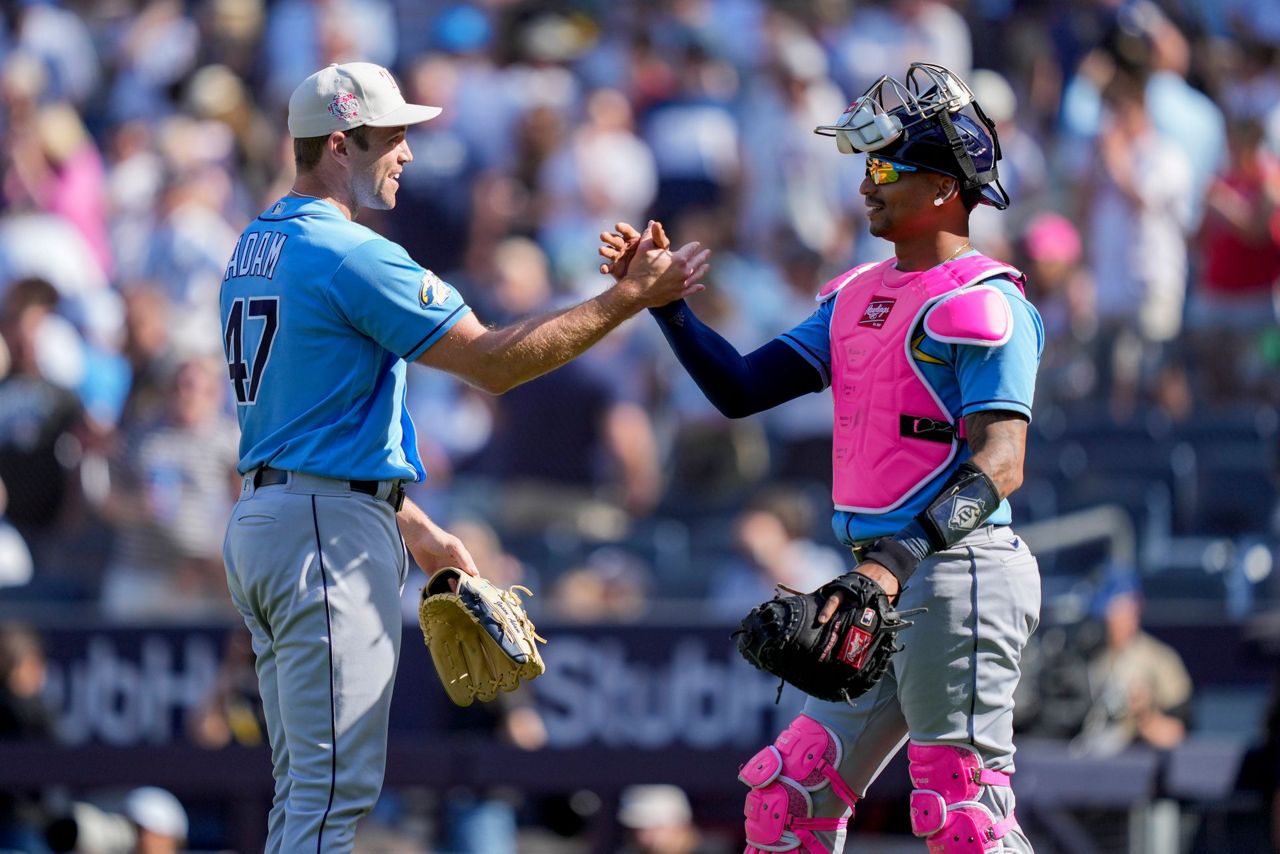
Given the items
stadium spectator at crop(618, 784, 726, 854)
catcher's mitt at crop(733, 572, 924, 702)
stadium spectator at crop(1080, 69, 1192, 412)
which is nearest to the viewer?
catcher's mitt at crop(733, 572, 924, 702)

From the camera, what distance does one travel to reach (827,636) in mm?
4930

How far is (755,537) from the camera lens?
10.1 m

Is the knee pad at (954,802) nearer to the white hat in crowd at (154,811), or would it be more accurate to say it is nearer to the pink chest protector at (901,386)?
the pink chest protector at (901,386)

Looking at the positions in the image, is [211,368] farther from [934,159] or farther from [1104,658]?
[934,159]

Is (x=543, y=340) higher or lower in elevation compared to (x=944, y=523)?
higher

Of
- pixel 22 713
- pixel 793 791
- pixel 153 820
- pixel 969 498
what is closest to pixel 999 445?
pixel 969 498

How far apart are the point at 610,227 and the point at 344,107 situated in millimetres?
7336

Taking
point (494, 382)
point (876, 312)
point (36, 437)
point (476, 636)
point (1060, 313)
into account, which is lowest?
point (476, 636)

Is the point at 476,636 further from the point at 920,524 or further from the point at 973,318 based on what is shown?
the point at 973,318

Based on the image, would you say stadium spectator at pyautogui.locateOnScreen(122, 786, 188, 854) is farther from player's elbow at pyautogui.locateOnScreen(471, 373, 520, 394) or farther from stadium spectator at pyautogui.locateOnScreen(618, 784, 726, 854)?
player's elbow at pyautogui.locateOnScreen(471, 373, 520, 394)

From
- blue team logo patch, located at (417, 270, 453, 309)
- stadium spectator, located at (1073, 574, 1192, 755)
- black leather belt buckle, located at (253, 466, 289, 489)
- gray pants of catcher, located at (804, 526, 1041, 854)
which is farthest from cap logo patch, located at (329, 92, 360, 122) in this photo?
stadium spectator, located at (1073, 574, 1192, 755)

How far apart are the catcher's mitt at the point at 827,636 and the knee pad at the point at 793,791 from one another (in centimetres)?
37

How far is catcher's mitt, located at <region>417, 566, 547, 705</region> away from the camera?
5.56 metres

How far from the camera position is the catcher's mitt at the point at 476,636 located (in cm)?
556
